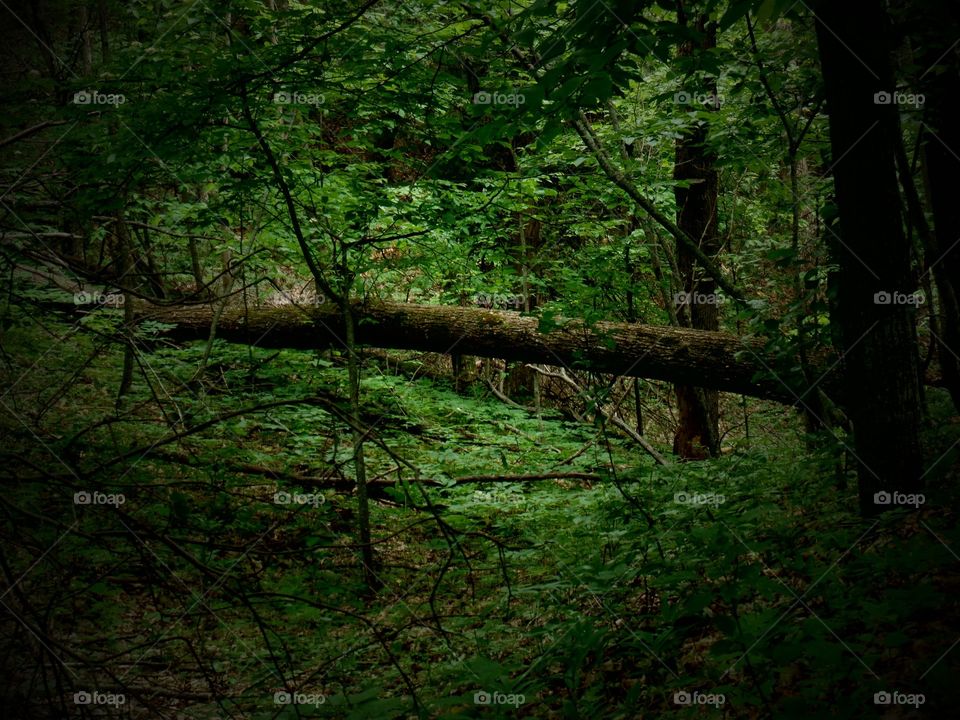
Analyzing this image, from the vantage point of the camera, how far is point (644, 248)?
8.40 meters

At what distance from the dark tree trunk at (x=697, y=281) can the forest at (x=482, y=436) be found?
1.8 inches

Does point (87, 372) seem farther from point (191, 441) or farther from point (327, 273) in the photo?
point (327, 273)

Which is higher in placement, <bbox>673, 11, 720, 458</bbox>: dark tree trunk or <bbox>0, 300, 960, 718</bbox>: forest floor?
<bbox>673, 11, 720, 458</bbox>: dark tree trunk

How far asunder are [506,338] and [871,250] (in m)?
4.93

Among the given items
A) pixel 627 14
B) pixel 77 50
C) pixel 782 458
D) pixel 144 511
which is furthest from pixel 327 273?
pixel 77 50

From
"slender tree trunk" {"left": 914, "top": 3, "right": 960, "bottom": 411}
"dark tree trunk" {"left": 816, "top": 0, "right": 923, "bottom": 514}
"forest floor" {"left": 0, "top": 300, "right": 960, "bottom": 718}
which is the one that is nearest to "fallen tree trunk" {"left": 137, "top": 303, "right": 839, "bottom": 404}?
"forest floor" {"left": 0, "top": 300, "right": 960, "bottom": 718}

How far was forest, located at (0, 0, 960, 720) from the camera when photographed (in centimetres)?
263

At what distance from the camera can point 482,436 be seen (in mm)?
8516

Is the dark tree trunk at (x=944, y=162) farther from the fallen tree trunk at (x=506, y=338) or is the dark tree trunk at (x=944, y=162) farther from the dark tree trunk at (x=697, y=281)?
the dark tree trunk at (x=697, y=281)

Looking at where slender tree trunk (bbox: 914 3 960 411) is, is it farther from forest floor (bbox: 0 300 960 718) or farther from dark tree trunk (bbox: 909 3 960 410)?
forest floor (bbox: 0 300 960 718)

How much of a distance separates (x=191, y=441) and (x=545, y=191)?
4987mm

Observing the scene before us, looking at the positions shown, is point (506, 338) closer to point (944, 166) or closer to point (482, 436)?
point (482, 436)

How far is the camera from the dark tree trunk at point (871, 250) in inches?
109

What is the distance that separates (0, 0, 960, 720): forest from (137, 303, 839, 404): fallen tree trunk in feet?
0.16
